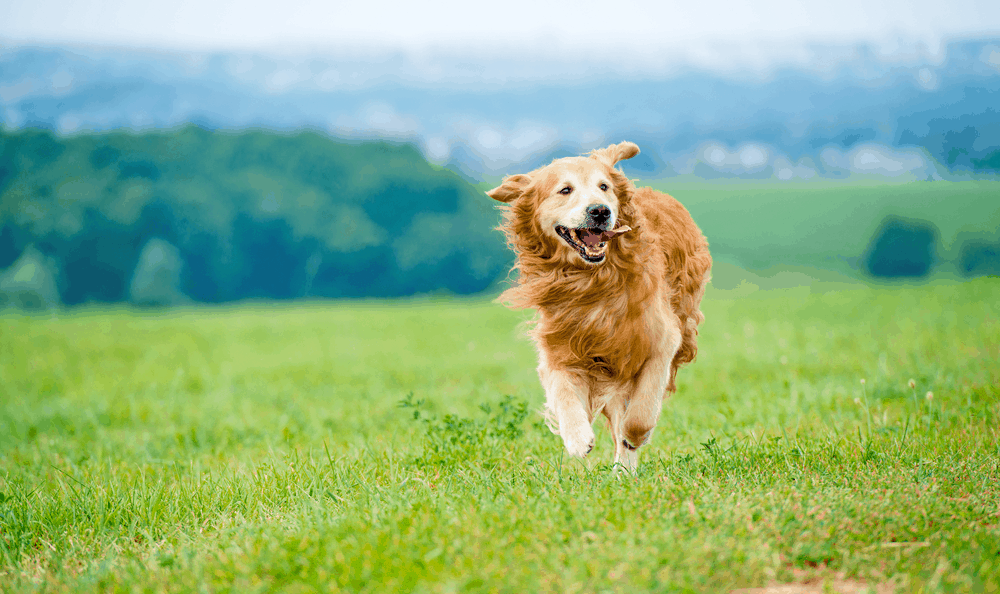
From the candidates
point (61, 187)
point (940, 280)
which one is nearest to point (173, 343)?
point (61, 187)

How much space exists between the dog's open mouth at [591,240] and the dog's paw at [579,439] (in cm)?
86

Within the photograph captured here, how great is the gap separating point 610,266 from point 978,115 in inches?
530

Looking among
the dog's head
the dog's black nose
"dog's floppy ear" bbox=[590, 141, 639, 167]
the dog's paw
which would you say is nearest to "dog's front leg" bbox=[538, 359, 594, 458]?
the dog's paw

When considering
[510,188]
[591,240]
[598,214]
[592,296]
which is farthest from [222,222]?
[598,214]

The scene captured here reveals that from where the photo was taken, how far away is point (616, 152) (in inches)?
163

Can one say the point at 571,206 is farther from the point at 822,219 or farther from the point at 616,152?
the point at 822,219

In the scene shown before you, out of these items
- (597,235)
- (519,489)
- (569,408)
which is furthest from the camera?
(569,408)

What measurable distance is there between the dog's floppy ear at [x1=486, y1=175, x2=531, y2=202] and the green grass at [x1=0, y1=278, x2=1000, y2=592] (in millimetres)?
869

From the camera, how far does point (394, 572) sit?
2.55m

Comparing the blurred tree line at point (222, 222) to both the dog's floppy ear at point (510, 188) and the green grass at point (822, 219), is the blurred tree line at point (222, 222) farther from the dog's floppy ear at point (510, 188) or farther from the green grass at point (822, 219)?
the dog's floppy ear at point (510, 188)

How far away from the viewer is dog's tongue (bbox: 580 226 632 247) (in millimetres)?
3678

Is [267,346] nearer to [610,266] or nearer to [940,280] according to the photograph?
[610,266]

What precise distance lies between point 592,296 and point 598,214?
521 millimetres

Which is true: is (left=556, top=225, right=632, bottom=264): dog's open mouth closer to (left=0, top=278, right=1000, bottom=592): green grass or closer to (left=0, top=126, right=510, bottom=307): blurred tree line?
(left=0, top=278, right=1000, bottom=592): green grass
